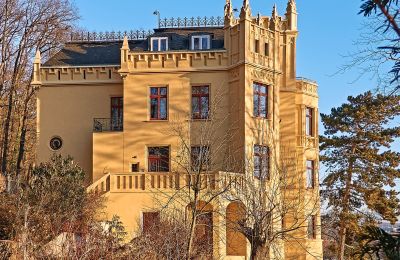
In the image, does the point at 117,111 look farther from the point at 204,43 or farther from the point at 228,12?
the point at 228,12

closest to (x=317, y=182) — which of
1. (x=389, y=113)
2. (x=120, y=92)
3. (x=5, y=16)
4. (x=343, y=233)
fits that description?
(x=343, y=233)

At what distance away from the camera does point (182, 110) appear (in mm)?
30594

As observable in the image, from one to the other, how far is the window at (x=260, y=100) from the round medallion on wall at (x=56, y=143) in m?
9.51

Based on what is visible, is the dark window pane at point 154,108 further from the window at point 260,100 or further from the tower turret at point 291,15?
the tower turret at point 291,15

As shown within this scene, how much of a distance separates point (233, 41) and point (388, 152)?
10.7 m

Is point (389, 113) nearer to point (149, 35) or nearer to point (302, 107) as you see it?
point (302, 107)

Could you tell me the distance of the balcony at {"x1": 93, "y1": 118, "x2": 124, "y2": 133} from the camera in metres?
32.2

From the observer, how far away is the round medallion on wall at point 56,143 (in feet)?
108

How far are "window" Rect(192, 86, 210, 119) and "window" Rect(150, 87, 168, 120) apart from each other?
127cm

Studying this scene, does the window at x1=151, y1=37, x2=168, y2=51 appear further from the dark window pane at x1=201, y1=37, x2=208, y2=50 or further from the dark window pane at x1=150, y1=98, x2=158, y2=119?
the dark window pane at x1=150, y1=98, x2=158, y2=119

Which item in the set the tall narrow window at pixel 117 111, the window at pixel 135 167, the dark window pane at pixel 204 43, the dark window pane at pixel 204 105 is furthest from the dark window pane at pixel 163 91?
the window at pixel 135 167

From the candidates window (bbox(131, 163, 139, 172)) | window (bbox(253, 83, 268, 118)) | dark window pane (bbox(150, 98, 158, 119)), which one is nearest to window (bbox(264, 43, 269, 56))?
window (bbox(253, 83, 268, 118))

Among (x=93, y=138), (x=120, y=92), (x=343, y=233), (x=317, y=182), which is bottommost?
(x=343, y=233)

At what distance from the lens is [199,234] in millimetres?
24375
